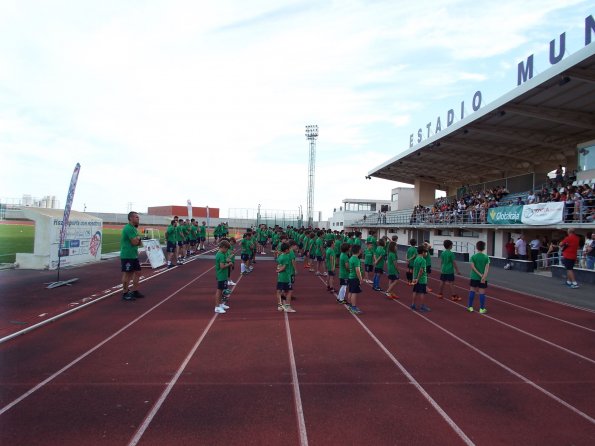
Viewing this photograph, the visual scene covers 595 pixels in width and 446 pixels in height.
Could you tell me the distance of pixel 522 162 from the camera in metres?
28.7

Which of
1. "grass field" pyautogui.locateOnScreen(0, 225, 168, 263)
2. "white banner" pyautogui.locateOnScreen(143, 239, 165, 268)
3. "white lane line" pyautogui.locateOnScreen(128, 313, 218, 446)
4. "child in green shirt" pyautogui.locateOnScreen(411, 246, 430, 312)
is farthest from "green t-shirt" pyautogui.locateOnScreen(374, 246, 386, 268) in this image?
"grass field" pyautogui.locateOnScreen(0, 225, 168, 263)

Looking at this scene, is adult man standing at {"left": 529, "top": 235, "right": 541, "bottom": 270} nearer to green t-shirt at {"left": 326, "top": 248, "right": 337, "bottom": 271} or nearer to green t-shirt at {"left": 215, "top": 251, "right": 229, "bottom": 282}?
green t-shirt at {"left": 326, "top": 248, "right": 337, "bottom": 271}

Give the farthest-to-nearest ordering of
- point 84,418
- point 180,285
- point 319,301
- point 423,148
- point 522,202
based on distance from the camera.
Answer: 1. point 423,148
2. point 522,202
3. point 180,285
4. point 319,301
5. point 84,418

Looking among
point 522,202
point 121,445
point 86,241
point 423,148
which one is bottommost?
point 121,445

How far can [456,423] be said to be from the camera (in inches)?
161

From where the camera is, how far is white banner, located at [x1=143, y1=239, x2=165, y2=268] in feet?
52.4

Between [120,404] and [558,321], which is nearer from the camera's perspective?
[120,404]

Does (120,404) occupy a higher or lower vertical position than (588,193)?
lower

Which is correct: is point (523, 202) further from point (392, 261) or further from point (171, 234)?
point (171, 234)

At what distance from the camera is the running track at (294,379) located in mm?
3846

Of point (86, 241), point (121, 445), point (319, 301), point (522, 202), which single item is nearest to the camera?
point (121, 445)

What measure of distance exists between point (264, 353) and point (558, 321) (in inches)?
268

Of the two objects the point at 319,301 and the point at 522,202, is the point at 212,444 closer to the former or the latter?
the point at 319,301

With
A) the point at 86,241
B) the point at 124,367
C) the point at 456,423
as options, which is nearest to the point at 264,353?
the point at 124,367
